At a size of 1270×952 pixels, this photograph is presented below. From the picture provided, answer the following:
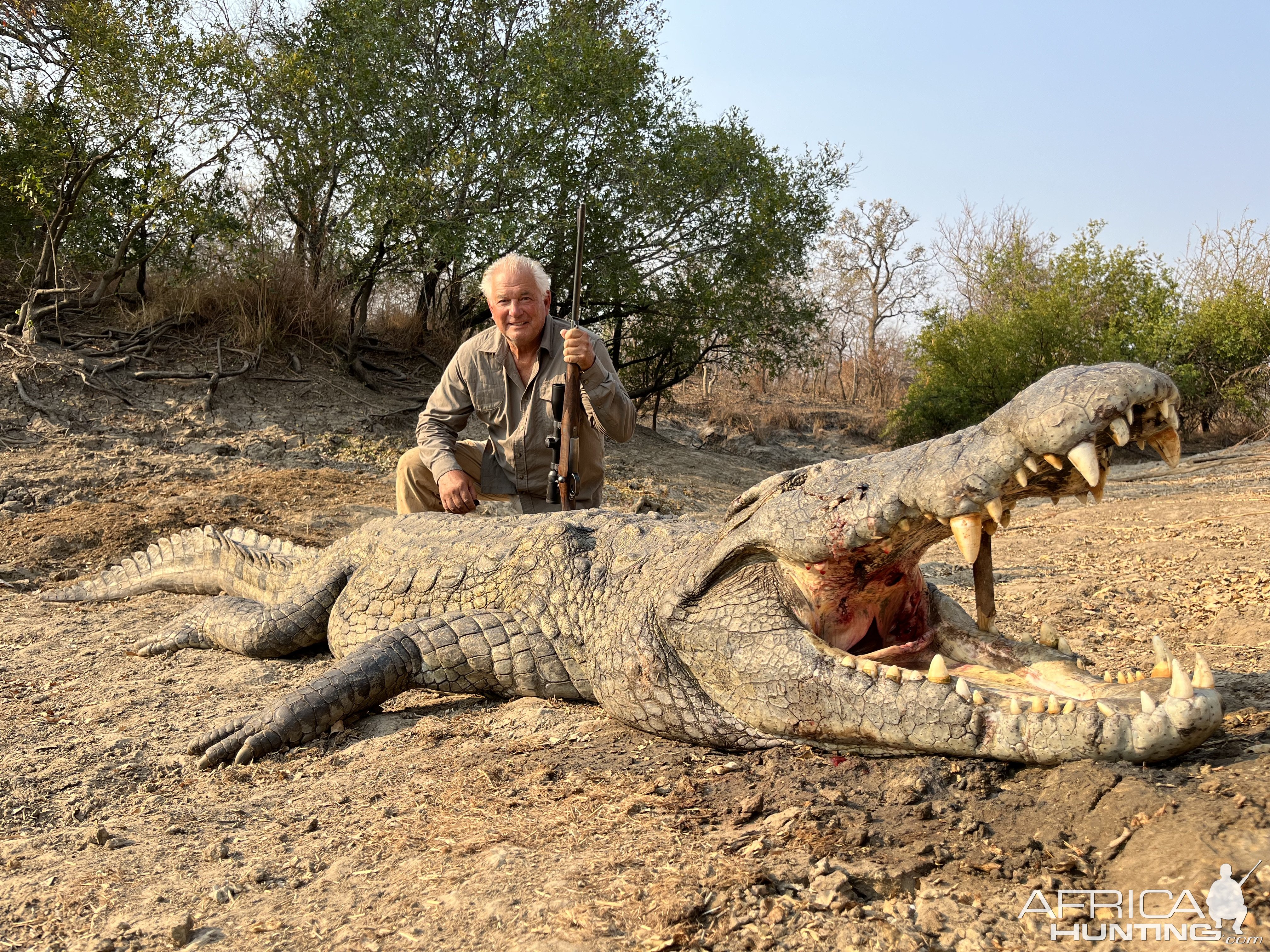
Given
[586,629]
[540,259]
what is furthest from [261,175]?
[586,629]

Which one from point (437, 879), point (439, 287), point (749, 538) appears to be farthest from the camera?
point (439, 287)

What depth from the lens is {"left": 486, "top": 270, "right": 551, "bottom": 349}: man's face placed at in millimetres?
4879

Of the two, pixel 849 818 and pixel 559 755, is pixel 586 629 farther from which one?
pixel 849 818

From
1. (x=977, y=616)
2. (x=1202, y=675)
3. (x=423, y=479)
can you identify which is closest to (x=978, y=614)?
(x=977, y=616)

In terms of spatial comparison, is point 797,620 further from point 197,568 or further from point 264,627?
point 197,568

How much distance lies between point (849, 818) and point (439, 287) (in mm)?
12429

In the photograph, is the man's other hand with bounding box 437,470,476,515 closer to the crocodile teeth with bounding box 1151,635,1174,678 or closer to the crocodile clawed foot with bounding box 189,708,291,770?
the crocodile clawed foot with bounding box 189,708,291,770

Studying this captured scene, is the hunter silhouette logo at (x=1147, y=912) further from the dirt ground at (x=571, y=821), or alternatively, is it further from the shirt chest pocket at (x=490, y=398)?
the shirt chest pocket at (x=490, y=398)

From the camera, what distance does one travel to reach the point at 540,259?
12.1 metres

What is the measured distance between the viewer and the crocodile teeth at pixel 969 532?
6.79 ft

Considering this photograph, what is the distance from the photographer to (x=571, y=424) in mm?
4863

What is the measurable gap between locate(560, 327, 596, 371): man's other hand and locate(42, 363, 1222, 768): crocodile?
3.42 ft

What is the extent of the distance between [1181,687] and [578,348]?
3198 millimetres

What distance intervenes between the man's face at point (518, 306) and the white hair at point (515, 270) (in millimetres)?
12
